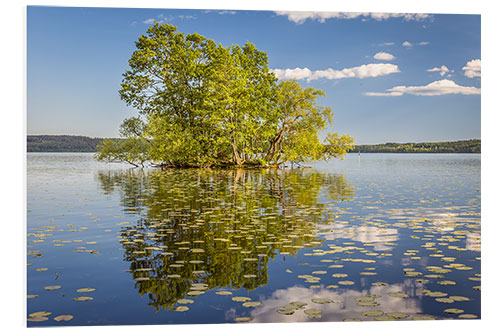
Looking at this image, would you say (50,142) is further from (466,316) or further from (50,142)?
(466,316)

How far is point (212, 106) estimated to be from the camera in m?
31.2

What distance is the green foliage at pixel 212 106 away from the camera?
3147 cm

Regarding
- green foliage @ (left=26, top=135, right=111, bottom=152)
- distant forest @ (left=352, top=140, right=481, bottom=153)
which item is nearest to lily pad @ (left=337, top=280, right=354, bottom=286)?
green foliage @ (left=26, top=135, right=111, bottom=152)

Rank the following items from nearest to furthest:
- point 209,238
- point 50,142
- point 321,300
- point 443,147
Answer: point 321,300, point 209,238, point 50,142, point 443,147

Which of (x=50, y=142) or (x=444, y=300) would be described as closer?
(x=444, y=300)

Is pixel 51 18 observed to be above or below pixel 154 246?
above

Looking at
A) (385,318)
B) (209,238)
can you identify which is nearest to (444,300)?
(385,318)

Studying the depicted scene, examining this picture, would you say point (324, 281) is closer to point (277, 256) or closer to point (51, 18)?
point (277, 256)

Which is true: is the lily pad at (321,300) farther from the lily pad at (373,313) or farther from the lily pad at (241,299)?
the lily pad at (241,299)

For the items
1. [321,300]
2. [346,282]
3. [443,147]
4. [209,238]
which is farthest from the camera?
[443,147]

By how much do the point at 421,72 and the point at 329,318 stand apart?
39.2 feet

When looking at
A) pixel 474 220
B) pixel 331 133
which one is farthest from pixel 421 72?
pixel 331 133

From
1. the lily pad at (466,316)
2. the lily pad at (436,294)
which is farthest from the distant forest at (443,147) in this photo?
the lily pad at (466,316)
